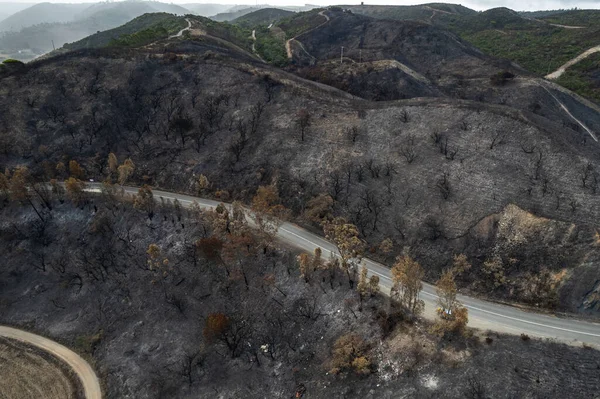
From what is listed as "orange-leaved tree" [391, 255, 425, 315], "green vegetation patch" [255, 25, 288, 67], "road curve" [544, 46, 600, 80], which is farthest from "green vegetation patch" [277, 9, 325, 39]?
"orange-leaved tree" [391, 255, 425, 315]

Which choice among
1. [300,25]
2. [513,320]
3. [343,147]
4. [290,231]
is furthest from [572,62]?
[290,231]

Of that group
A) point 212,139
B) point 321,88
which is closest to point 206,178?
point 212,139

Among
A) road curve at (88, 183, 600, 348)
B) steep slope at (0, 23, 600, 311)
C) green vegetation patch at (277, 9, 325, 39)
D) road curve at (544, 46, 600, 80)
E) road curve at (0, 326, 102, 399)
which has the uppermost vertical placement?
green vegetation patch at (277, 9, 325, 39)

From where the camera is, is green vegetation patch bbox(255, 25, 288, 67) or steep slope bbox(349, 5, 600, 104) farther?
green vegetation patch bbox(255, 25, 288, 67)

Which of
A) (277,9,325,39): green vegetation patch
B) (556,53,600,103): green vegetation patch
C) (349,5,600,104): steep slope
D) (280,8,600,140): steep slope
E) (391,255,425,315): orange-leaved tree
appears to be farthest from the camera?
(277,9,325,39): green vegetation patch

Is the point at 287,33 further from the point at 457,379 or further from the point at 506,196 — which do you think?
the point at 457,379

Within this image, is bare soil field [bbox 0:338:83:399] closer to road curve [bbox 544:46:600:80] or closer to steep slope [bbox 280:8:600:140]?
steep slope [bbox 280:8:600:140]
